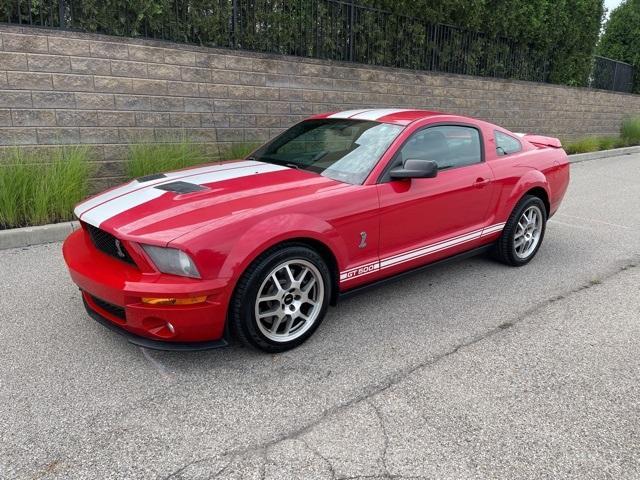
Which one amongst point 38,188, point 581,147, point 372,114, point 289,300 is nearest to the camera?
point 289,300

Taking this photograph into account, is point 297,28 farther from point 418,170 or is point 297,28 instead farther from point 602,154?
point 602,154

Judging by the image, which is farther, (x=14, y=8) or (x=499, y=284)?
(x=14, y=8)

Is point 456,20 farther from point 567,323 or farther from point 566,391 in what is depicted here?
point 566,391

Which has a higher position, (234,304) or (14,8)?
(14,8)

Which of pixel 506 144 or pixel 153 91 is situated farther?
pixel 153 91

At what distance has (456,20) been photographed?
11.4 meters

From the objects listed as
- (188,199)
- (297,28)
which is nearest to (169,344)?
(188,199)

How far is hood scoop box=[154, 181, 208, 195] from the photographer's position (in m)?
3.37

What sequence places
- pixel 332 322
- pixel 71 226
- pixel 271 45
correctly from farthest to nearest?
pixel 271 45 < pixel 71 226 < pixel 332 322

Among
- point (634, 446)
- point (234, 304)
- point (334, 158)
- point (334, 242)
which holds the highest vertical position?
point (334, 158)

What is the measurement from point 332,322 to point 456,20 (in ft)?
32.6

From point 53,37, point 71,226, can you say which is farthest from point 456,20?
point 71,226

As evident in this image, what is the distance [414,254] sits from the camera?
390cm

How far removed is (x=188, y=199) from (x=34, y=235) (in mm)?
3096
